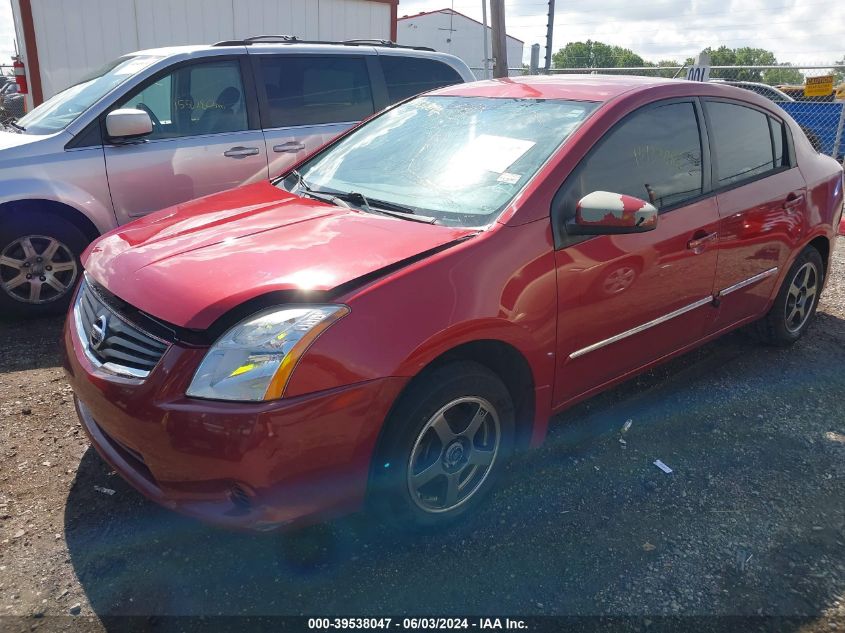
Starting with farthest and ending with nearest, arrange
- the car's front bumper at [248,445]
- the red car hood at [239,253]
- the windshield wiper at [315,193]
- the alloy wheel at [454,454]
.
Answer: the windshield wiper at [315,193] < the alloy wheel at [454,454] < the red car hood at [239,253] < the car's front bumper at [248,445]

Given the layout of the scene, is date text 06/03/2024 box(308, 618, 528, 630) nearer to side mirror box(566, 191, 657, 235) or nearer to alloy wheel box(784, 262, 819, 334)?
side mirror box(566, 191, 657, 235)

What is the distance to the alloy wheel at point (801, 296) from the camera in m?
4.46

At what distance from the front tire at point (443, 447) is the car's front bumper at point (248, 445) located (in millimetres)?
97

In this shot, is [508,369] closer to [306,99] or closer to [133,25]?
[306,99]

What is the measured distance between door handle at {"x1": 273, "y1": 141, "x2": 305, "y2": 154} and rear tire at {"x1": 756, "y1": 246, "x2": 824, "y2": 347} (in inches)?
145

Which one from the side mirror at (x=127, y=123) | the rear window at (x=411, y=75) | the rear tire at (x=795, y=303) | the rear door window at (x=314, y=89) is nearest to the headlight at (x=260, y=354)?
the side mirror at (x=127, y=123)

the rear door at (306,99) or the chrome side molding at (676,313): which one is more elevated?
the rear door at (306,99)

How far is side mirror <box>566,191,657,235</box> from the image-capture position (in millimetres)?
2721

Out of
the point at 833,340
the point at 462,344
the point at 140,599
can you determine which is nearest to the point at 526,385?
the point at 462,344

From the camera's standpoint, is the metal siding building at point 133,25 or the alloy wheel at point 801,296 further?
the metal siding building at point 133,25

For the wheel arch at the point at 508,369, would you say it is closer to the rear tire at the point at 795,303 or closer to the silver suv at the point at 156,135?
the rear tire at the point at 795,303

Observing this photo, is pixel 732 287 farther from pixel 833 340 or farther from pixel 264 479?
pixel 264 479

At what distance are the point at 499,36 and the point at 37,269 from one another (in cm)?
772

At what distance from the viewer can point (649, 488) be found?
3.09 meters
